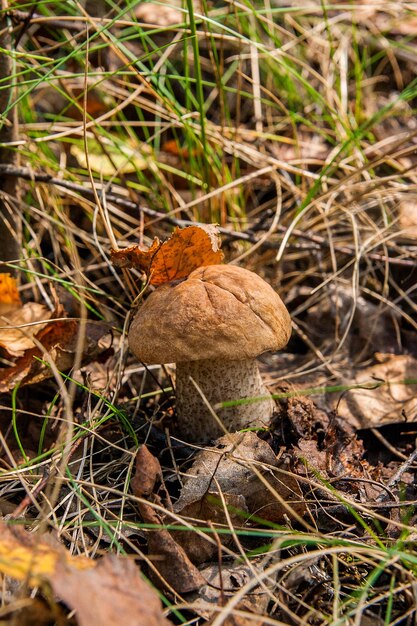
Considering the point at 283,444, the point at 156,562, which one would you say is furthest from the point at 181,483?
the point at 283,444

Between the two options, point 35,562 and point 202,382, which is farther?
point 202,382

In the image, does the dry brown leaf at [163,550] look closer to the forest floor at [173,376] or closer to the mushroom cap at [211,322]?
the forest floor at [173,376]

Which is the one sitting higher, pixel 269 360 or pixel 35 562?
pixel 35 562

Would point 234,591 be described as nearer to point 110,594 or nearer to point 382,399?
point 110,594

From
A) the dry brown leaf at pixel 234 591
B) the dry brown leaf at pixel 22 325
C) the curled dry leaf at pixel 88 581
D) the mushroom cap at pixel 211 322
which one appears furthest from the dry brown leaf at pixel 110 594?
the dry brown leaf at pixel 22 325

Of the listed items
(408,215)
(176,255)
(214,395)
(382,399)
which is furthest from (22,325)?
(408,215)

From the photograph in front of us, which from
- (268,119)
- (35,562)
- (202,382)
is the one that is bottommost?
(202,382)

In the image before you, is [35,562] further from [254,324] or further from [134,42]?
[134,42]
